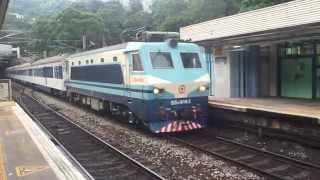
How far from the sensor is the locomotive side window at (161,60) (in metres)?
14.5

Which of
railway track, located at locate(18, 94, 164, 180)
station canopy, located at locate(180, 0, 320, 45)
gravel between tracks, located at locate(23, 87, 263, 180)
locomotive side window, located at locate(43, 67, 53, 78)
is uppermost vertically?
station canopy, located at locate(180, 0, 320, 45)

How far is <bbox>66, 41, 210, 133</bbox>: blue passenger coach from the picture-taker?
14.1 metres

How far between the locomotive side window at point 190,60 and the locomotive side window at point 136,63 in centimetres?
142

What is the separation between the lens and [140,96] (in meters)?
14.4

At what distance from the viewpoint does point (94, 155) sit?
12578 millimetres

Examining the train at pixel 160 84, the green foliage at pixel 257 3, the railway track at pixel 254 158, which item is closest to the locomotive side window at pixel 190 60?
the train at pixel 160 84

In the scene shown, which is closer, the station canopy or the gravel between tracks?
the gravel between tracks

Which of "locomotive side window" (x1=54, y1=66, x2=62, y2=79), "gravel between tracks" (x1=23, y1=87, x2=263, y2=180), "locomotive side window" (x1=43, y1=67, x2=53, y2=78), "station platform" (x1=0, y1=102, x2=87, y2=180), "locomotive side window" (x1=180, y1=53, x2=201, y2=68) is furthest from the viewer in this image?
"locomotive side window" (x1=43, y1=67, x2=53, y2=78)

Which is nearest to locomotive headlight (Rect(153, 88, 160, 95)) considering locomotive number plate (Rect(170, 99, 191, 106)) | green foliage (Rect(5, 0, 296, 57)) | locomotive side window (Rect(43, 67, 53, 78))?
locomotive number plate (Rect(170, 99, 191, 106))

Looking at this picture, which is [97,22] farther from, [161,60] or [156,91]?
[156,91]

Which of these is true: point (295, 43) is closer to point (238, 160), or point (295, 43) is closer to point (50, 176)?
point (238, 160)

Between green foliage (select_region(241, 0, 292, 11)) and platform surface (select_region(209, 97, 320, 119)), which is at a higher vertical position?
green foliage (select_region(241, 0, 292, 11))

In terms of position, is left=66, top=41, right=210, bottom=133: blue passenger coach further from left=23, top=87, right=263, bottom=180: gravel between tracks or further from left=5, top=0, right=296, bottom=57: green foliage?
left=5, top=0, right=296, bottom=57: green foliage

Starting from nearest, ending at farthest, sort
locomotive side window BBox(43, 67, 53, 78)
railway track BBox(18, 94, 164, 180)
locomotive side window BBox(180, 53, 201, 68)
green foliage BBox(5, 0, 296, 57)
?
railway track BBox(18, 94, 164, 180)
locomotive side window BBox(180, 53, 201, 68)
locomotive side window BBox(43, 67, 53, 78)
green foliage BBox(5, 0, 296, 57)
